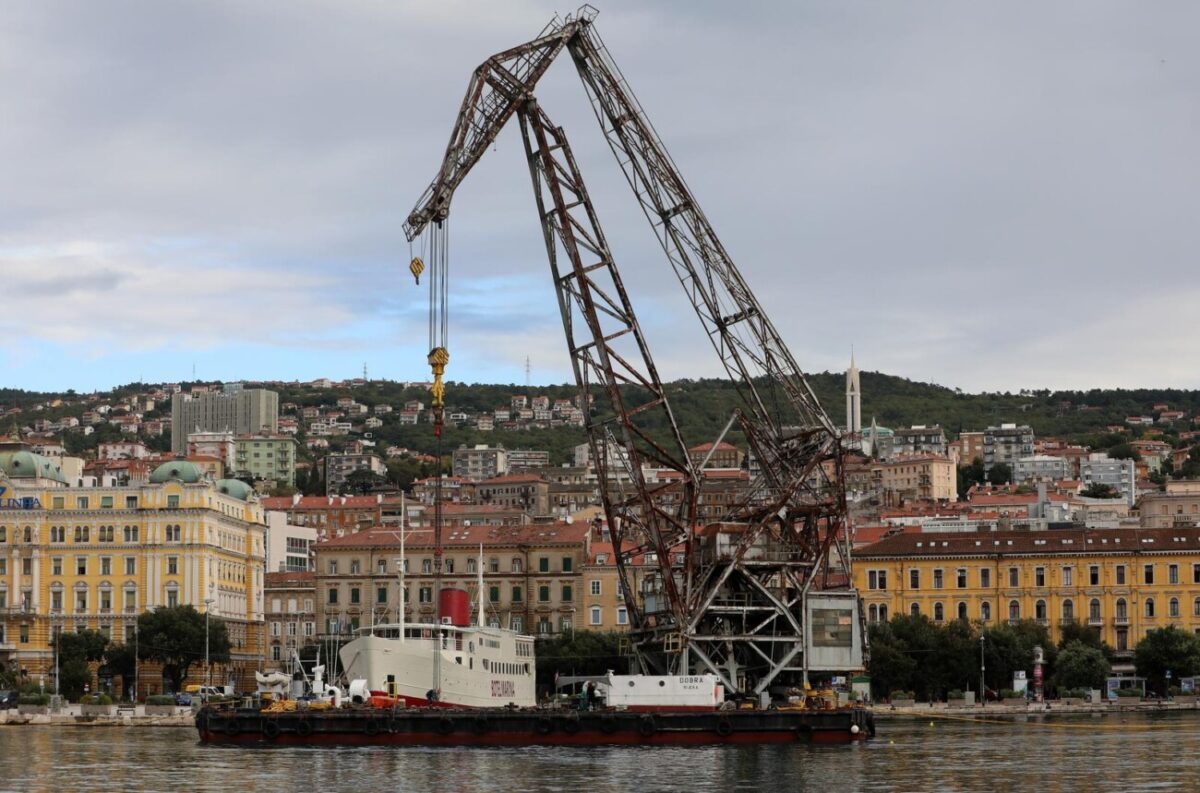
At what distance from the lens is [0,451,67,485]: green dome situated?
138625 mm

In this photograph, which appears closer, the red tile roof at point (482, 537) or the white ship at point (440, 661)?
the white ship at point (440, 661)

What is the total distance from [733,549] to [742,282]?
950 cm

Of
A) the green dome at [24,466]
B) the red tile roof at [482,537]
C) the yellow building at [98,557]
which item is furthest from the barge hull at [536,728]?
the green dome at [24,466]

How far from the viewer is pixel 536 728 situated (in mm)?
71250

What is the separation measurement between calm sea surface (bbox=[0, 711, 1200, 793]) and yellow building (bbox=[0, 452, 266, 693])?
175 ft

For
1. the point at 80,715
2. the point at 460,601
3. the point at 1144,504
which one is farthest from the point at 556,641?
the point at 1144,504

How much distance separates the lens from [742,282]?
76.4m

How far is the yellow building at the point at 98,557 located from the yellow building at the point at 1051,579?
40.6 m

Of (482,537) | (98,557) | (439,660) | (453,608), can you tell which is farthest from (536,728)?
(98,557)

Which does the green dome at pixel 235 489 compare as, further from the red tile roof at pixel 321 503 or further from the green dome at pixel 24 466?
the red tile roof at pixel 321 503

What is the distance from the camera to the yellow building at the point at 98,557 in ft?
433

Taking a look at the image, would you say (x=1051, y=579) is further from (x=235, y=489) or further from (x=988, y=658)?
(x=235, y=489)

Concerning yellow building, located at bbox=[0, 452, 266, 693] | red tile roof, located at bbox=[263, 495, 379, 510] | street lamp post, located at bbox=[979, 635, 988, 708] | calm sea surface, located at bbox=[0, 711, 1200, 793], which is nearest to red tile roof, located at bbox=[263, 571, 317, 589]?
yellow building, located at bbox=[0, 452, 266, 693]

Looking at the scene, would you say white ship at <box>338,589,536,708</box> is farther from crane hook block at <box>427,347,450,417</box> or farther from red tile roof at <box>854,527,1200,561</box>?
red tile roof at <box>854,527,1200,561</box>
